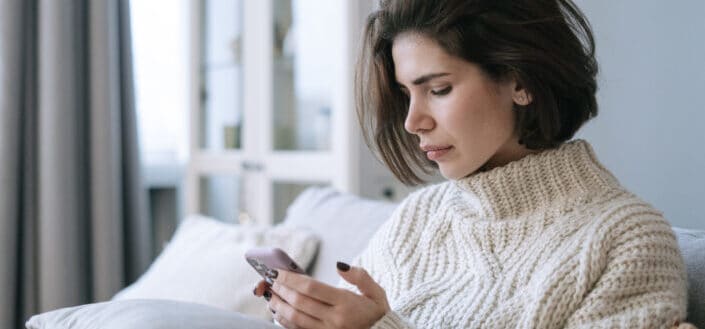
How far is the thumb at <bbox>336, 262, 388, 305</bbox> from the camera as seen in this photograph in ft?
3.08

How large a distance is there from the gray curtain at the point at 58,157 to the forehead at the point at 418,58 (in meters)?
1.51

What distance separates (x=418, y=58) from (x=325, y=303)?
0.40 m

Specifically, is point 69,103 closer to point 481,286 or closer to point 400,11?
point 400,11

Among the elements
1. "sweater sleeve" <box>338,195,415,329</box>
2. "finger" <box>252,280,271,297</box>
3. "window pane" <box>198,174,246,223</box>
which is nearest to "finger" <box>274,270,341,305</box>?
"finger" <box>252,280,271,297</box>

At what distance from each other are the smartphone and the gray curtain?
4.89 feet

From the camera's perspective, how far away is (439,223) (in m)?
1.22

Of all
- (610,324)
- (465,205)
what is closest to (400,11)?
(465,205)

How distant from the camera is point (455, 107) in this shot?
1.06 metres

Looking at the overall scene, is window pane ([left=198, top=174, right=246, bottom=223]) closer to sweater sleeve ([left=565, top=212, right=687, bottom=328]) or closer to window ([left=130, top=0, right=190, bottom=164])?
window ([left=130, top=0, right=190, bottom=164])

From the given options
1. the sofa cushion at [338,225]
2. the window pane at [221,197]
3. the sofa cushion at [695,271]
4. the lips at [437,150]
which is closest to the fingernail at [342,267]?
the lips at [437,150]

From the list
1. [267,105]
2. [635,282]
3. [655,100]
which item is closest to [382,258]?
[635,282]

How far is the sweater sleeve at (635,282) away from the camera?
0.89 m

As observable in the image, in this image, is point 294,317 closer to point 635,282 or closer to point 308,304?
point 308,304

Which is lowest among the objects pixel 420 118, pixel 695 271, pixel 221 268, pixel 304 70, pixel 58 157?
pixel 221 268
